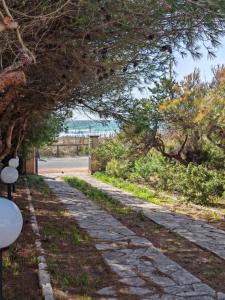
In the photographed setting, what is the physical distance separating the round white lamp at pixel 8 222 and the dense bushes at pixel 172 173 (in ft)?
33.1

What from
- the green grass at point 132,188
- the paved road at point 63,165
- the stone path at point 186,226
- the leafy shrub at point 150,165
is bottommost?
the stone path at point 186,226

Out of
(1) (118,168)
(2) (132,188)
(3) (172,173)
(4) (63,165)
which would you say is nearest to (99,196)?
(3) (172,173)

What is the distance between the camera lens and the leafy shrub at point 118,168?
21695 millimetres

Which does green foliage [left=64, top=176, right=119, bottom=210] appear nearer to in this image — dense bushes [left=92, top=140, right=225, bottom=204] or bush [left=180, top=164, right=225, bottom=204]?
dense bushes [left=92, top=140, right=225, bottom=204]

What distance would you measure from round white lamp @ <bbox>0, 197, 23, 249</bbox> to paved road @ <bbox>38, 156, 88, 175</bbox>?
23.0 m

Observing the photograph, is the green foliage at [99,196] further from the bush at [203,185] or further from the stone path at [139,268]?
the stone path at [139,268]

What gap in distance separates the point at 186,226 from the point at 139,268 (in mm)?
3751

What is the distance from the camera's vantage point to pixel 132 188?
18641 mm

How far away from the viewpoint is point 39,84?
9.41 metres

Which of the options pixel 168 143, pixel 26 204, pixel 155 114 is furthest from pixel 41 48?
pixel 168 143

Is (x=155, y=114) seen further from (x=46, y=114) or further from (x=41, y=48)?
(x=41, y=48)

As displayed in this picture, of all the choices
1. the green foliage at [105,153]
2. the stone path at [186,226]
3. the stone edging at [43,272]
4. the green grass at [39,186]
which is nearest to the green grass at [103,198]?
the stone path at [186,226]

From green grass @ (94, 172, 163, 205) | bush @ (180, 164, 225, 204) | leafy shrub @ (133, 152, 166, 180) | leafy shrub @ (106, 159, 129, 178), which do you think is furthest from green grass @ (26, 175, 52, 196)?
bush @ (180, 164, 225, 204)

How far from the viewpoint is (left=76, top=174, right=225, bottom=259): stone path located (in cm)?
847
